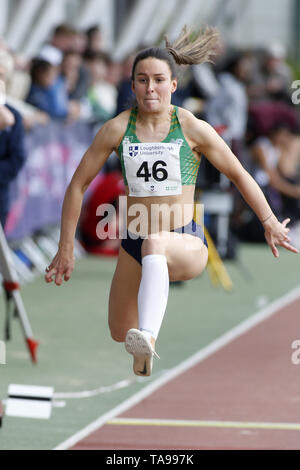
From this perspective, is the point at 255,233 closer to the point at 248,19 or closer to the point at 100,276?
the point at 100,276

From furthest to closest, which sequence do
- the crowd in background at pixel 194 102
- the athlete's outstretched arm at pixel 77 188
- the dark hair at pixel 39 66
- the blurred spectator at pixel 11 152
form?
the crowd in background at pixel 194 102 < the dark hair at pixel 39 66 < the blurred spectator at pixel 11 152 < the athlete's outstretched arm at pixel 77 188

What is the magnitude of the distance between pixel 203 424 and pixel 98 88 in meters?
9.86

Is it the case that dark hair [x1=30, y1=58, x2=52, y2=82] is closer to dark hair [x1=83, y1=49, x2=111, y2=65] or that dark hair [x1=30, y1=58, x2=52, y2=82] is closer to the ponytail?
dark hair [x1=83, y1=49, x2=111, y2=65]

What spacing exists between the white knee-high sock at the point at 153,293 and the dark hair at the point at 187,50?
2.87 ft

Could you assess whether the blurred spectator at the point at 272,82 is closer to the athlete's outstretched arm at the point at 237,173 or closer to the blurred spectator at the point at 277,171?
the blurred spectator at the point at 277,171

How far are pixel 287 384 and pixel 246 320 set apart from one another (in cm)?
291

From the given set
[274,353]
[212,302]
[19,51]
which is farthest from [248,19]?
[274,353]

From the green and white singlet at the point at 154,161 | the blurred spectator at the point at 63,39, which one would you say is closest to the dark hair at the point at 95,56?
the blurred spectator at the point at 63,39

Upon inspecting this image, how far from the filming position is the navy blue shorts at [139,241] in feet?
19.1

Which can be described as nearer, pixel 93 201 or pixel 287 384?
pixel 287 384

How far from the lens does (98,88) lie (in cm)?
1705

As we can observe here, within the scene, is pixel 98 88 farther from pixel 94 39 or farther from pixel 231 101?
pixel 231 101

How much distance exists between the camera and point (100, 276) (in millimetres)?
14852

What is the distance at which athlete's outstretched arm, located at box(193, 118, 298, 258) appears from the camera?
566cm
